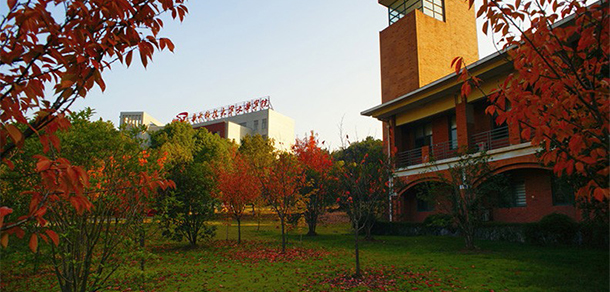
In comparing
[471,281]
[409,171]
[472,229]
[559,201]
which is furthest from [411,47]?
[471,281]

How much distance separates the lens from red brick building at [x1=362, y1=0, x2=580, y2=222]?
16297mm

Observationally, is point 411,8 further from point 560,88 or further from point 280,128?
point 280,128

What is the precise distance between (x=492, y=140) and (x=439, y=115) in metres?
3.81

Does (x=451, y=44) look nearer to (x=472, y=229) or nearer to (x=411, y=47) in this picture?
(x=411, y=47)

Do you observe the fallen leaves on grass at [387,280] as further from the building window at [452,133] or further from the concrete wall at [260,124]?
the concrete wall at [260,124]

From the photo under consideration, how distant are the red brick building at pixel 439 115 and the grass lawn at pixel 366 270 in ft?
8.38

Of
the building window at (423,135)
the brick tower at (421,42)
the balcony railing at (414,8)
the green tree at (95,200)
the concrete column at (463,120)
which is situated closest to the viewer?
the green tree at (95,200)

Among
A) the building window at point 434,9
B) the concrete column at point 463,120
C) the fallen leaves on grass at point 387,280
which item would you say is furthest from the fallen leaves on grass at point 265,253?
the building window at point 434,9

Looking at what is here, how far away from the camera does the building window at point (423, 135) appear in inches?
893

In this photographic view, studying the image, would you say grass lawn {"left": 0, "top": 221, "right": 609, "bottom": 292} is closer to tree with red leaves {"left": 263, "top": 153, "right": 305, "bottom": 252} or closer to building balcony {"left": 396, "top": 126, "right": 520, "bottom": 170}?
tree with red leaves {"left": 263, "top": 153, "right": 305, "bottom": 252}

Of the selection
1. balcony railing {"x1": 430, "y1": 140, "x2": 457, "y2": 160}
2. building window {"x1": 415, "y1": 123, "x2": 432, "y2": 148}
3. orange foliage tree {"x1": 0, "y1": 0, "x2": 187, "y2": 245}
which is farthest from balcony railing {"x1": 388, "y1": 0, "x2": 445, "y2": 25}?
orange foliage tree {"x1": 0, "y1": 0, "x2": 187, "y2": 245}

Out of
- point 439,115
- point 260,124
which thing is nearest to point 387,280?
point 439,115

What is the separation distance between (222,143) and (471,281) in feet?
114

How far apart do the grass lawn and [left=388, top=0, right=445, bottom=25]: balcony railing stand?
18236 mm
